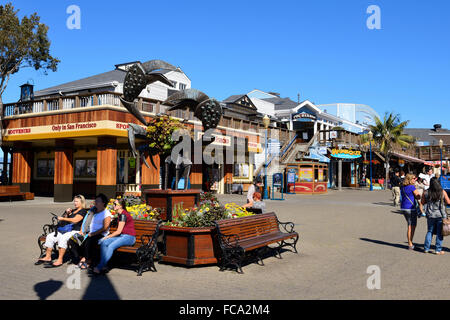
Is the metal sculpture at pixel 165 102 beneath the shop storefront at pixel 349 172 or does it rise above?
above

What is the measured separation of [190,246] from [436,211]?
17.3 ft

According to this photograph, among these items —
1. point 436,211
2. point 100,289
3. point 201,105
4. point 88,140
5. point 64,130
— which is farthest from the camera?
point 88,140

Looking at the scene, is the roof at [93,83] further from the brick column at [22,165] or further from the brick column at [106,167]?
the brick column at [106,167]

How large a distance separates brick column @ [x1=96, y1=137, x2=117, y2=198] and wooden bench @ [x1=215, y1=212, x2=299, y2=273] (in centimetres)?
1330

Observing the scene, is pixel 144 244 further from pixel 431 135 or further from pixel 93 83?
pixel 431 135

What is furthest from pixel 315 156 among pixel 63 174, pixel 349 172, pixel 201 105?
pixel 201 105

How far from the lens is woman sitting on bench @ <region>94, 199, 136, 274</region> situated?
660 cm

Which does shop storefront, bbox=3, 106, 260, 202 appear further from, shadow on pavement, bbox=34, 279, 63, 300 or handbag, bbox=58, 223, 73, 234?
shadow on pavement, bbox=34, 279, 63, 300

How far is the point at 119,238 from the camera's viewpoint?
6.88 meters

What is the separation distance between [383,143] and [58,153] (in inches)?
1414

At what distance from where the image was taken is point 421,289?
5.70m

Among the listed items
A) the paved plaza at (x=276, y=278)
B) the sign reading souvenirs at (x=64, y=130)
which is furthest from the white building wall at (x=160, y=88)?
the paved plaza at (x=276, y=278)

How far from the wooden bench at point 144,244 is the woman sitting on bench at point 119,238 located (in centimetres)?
14

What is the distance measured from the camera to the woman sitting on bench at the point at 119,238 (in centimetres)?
660
